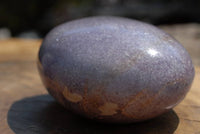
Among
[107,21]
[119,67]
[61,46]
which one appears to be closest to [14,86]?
[61,46]

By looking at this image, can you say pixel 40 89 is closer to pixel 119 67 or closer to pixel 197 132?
pixel 119 67

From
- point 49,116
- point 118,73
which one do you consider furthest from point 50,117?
point 118,73

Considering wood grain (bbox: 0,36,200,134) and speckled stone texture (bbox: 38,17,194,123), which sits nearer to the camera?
speckled stone texture (bbox: 38,17,194,123)

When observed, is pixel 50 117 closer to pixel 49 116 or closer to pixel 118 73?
pixel 49 116

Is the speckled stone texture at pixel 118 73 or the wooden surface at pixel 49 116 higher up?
the speckled stone texture at pixel 118 73

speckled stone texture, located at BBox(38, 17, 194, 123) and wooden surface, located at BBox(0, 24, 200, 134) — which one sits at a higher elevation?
speckled stone texture, located at BBox(38, 17, 194, 123)
